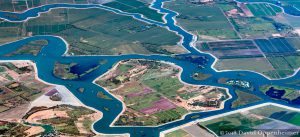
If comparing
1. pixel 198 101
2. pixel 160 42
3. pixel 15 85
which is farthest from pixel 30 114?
pixel 160 42

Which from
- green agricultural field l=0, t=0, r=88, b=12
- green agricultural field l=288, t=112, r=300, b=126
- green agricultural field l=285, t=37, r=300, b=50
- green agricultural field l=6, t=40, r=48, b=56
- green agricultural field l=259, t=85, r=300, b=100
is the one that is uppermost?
green agricultural field l=285, t=37, r=300, b=50

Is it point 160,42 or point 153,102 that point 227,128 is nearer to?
point 153,102

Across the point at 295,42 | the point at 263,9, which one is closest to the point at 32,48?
the point at 295,42

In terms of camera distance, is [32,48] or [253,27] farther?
[253,27]

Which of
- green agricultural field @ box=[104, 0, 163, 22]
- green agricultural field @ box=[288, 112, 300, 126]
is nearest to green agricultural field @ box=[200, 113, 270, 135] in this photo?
green agricultural field @ box=[288, 112, 300, 126]

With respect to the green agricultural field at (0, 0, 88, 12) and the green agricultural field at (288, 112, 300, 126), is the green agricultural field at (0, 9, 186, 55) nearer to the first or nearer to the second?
the green agricultural field at (0, 0, 88, 12)

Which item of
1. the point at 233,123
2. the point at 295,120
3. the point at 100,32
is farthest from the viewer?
the point at 100,32

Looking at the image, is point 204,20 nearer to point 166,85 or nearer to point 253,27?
point 253,27
